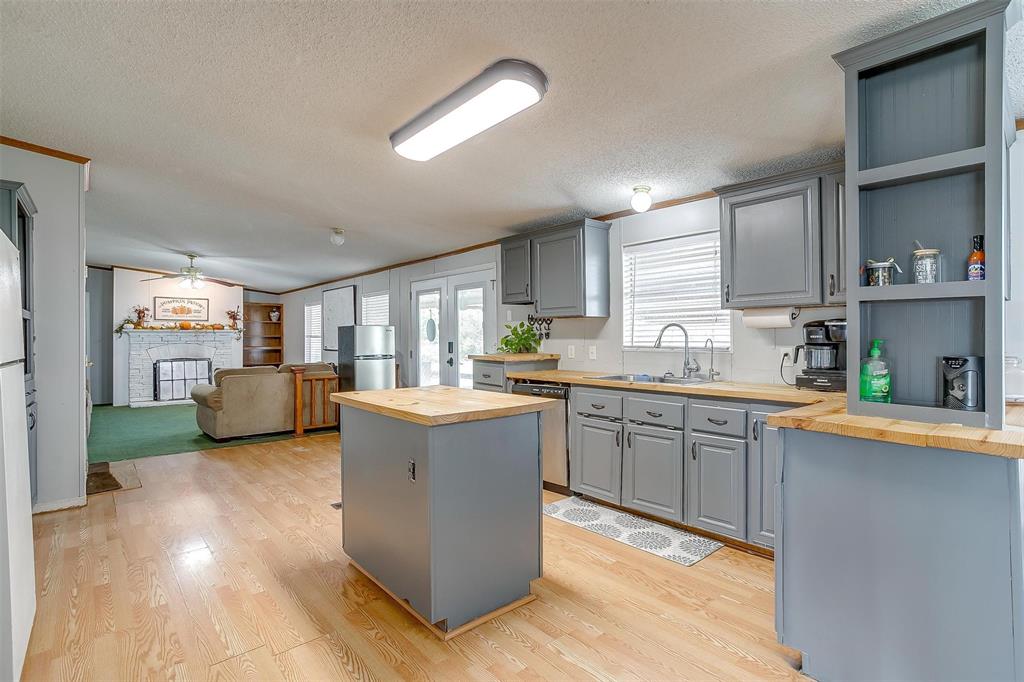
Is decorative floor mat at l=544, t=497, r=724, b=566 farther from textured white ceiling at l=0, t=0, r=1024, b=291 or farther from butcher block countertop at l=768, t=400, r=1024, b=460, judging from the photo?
textured white ceiling at l=0, t=0, r=1024, b=291

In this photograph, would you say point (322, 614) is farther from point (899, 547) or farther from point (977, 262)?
point (977, 262)

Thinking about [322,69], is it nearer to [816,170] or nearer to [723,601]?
[816,170]

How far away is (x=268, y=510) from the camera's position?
3.52 meters

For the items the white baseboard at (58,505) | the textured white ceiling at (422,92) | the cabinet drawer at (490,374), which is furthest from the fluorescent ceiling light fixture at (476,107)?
the white baseboard at (58,505)

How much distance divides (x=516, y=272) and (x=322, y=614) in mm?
3322

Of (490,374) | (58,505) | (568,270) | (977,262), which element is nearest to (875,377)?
(977,262)

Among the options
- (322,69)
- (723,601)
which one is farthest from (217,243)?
(723,601)

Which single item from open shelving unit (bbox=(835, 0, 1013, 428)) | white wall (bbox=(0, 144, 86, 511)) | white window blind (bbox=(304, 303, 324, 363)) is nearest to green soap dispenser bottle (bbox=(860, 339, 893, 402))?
open shelving unit (bbox=(835, 0, 1013, 428))

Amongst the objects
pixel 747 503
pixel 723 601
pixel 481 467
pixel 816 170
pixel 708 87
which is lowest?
pixel 723 601

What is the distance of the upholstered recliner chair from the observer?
5.68m

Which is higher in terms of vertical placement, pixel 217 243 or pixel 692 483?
pixel 217 243

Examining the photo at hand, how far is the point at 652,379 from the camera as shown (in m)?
3.91

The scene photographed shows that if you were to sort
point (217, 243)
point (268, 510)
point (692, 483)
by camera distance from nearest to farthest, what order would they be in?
point (692, 483)
point (268, 510)
point (217, 243)

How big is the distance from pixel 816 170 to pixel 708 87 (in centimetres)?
103
